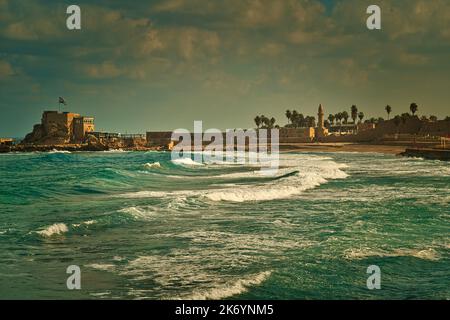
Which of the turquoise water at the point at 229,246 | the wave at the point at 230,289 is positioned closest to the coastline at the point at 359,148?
the turquoise water at the point at 229,246

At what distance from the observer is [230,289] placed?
8.18 meters

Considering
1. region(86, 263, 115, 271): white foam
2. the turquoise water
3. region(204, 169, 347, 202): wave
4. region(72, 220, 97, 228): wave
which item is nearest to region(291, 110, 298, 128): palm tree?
region(204, 169, 347, 202): wave

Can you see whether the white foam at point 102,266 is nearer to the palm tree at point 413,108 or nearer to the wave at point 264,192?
the wave at point 264,192

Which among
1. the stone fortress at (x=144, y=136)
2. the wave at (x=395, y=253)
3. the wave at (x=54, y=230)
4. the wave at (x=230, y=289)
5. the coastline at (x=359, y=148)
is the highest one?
the stone fortress at (x=144, y=136)

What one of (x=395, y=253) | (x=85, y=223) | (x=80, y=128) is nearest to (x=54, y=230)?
(x=85, y=223)

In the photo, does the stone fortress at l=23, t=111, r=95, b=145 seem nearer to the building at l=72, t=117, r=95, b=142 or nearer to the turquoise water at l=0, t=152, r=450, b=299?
the building at l=72, t=117, r=95, b=142

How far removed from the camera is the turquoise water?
841cm

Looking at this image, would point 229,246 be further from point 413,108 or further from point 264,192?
point 413,108

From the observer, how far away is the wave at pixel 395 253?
1027cm

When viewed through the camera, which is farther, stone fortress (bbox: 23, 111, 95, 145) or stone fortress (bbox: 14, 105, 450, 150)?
stone fortress (bbox: 23, 111, 95, 145)

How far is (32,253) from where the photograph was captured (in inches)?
428

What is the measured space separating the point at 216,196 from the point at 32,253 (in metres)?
9.85

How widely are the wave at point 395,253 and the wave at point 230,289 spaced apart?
2.22m

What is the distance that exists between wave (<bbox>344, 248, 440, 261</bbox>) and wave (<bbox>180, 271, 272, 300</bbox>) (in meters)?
2.22
